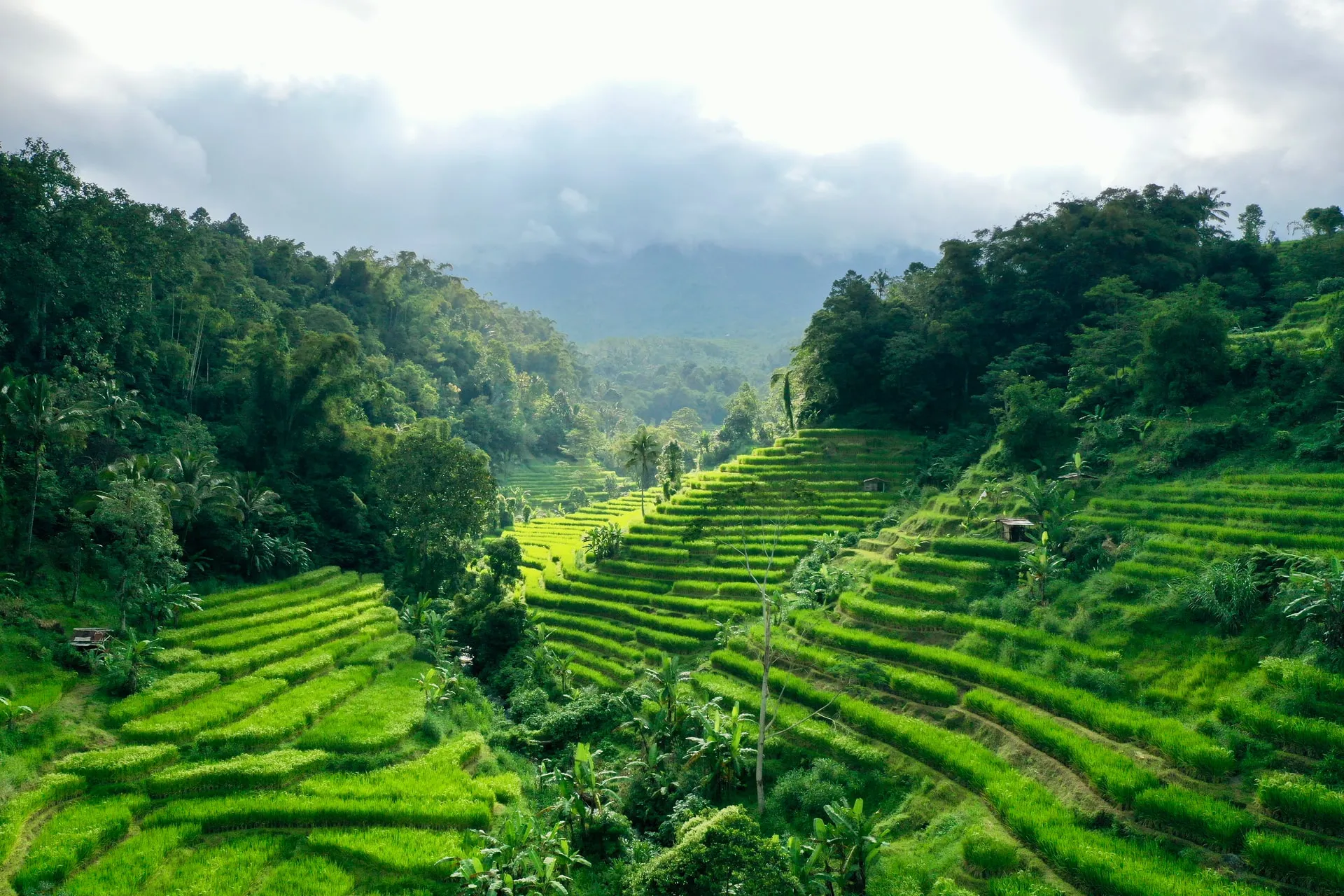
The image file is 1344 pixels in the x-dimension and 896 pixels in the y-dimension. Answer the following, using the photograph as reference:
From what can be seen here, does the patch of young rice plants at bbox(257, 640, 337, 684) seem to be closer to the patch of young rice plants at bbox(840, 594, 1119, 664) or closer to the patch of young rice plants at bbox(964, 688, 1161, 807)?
the patch of young rice plants at bbox(840, 594, 1119, 664)

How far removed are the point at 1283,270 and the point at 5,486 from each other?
158 ft

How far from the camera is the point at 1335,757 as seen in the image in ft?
40.7

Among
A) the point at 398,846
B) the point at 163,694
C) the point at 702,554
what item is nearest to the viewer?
the point at 398,846

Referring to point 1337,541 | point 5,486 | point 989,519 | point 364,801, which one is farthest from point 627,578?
point 1337,541

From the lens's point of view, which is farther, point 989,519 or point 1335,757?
point 989,519

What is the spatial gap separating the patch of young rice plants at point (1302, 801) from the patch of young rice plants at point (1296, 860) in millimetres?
401

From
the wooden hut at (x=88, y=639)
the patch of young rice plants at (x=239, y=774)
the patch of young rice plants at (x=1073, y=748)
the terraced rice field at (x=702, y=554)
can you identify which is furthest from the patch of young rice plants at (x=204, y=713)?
the patch of young rice plants at (x=1073, y=748)

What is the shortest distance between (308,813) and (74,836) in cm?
387

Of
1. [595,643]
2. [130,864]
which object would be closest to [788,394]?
[595,643]

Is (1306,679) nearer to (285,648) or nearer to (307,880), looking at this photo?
(307,880)

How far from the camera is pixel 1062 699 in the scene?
1614cm

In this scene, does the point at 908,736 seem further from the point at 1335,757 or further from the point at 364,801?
the point at 364,801

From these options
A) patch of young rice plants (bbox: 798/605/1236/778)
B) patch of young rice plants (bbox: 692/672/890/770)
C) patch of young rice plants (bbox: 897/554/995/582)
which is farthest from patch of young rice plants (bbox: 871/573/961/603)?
patch of young rice plants (bbox: 692/672/890/770)

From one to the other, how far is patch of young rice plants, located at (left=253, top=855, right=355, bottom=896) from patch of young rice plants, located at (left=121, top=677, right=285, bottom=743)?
198 inches
